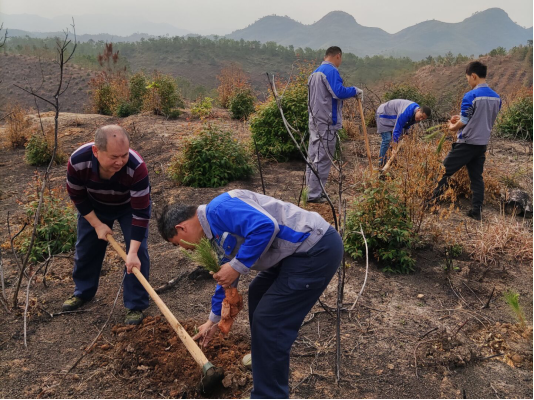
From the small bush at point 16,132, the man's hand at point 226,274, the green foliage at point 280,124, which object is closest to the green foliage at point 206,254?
the man's hand at point 226,274

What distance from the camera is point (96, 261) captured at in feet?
10.8

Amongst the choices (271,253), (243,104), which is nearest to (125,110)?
(243,104)

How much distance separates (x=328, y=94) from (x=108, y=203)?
10.9ft

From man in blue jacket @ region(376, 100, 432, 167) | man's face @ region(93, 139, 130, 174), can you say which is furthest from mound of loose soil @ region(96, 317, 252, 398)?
man in blue jacket @ region(376, 100, 432, 167)

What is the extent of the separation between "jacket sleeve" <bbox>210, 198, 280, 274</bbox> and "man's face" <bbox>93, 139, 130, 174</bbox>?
0.95 metres

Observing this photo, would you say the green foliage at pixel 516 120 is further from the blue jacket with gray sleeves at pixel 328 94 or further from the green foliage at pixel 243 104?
the green foliage at pixel 243 104

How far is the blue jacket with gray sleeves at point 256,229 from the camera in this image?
1830 mm

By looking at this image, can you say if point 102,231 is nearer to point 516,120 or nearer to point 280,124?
point 280,124

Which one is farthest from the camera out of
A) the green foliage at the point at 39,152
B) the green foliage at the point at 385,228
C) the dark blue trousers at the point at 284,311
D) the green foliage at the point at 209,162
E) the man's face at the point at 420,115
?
the green foliage at the point at 39,152

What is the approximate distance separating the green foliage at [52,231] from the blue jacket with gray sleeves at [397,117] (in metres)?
4.50

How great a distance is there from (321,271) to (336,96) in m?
3.65

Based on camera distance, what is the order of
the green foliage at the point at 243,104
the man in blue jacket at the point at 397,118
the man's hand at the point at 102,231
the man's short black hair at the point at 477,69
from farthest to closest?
the green foliage at the point at 243,104 < the man in blue jacket at the point at 397,118 < the man's short black hair at the point at 477,69 < the man's hand at the point at 102,231

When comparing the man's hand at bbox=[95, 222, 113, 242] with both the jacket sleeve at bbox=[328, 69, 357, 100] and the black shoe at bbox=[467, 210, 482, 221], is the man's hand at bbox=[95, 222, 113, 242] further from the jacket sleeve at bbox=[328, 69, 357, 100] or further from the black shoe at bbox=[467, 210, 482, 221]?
the black shoe at bbox=[467, 210, 482, 221]

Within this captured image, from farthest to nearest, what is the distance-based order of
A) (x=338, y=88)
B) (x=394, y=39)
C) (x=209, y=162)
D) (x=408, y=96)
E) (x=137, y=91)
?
(x=394, y=39), (x=137, y=91), (x=408, y=96), (x=209, y=162), (x=338, y=88)
